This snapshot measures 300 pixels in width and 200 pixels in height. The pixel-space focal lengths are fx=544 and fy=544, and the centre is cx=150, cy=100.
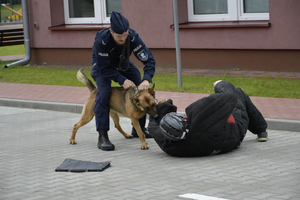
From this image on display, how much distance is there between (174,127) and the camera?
594 centimetres

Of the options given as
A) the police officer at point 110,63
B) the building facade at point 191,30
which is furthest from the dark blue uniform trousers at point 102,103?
the building facade at point 191,30

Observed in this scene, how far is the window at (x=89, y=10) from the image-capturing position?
17.4 meters

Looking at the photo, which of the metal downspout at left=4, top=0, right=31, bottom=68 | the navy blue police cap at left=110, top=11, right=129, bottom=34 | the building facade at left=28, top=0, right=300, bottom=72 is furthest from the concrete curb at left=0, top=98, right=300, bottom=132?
the metal downspout at left=4, top=0, right=31, bottom=68

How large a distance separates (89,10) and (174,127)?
41.0 ft

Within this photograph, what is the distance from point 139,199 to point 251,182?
1.16 meters

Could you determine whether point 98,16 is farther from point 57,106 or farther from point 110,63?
point 110,63

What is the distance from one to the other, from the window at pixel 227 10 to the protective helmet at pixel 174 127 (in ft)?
28.3

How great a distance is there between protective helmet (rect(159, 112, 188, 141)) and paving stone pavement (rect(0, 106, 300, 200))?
35 cm

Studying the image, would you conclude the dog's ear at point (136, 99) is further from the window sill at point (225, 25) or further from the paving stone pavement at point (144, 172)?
the window sill at point (225, 25)

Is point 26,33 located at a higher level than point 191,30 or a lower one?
higher

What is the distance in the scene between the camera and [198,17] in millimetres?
15234

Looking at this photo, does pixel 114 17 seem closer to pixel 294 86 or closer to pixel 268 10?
pixel 294 86

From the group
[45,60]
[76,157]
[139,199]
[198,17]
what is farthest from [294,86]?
[45,60]

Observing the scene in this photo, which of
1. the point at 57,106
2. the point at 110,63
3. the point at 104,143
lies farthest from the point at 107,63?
the point at 57,106
